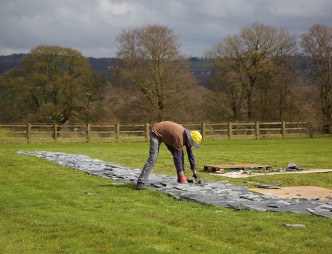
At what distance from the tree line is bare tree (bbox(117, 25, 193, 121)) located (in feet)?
0.30

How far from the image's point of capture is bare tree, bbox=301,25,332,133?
49.3 meters

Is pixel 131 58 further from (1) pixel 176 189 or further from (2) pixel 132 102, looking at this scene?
(1) pixel 176 189

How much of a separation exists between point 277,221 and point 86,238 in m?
3.01

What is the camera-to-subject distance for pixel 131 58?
4934 centimetres

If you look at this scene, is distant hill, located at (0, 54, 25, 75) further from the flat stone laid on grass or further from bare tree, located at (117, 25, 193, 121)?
the flat stone laid on grass

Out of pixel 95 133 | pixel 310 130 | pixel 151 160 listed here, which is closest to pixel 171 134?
pixel 151 160

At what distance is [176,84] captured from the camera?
159 ft

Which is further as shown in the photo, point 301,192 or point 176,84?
point 176,84

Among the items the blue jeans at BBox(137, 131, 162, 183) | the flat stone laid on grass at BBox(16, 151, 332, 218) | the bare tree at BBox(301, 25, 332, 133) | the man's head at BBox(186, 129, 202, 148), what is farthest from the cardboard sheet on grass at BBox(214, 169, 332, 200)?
the bare tree at BBox(301, 25, 332, 133)

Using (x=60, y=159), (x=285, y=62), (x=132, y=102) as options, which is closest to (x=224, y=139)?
(x=132, y=102)

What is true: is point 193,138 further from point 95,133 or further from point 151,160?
point 95,133

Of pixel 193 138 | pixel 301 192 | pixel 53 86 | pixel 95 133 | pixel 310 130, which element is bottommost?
pixel 301 192

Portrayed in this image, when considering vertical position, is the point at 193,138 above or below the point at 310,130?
above

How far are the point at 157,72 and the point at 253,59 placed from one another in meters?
9.38
